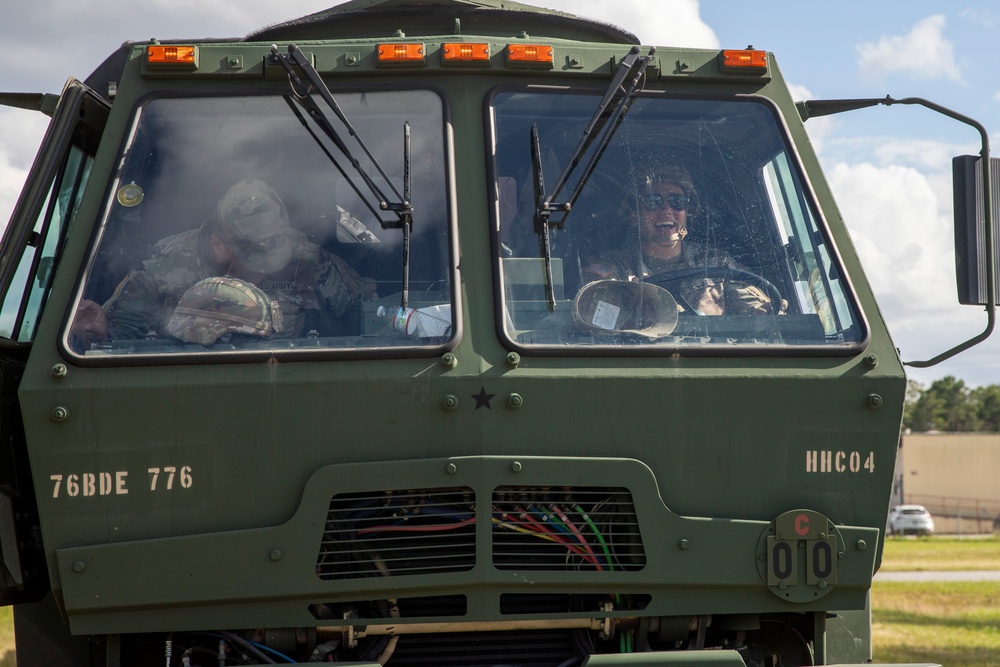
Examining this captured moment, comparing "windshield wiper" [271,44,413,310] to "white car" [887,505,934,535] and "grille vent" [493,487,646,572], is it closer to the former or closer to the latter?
"grille vent" [493,487,646,572]

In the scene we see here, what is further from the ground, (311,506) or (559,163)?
(559,163)

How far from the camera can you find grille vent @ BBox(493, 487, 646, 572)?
3.57 metres

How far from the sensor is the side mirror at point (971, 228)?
3.95m

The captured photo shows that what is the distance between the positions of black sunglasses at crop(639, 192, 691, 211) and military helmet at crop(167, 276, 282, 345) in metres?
1.31

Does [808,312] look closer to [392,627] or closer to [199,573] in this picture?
[392,627]

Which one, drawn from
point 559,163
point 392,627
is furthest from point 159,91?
point 392,627

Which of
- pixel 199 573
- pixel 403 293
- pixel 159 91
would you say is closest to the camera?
pixel 199 573

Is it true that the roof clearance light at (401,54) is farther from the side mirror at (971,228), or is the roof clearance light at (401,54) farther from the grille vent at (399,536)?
the side mirror at (971,228)

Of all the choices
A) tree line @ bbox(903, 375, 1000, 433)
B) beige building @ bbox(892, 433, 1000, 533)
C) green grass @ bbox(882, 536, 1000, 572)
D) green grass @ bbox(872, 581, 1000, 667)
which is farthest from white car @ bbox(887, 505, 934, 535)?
tree line @ bbox(903, 375, 1000, 433)

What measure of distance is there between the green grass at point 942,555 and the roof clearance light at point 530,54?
643 inches

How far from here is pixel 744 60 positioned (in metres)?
4.09

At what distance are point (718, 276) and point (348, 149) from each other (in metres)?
1.32

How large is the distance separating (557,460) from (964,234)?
1.66m

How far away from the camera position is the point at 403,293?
146 inches
